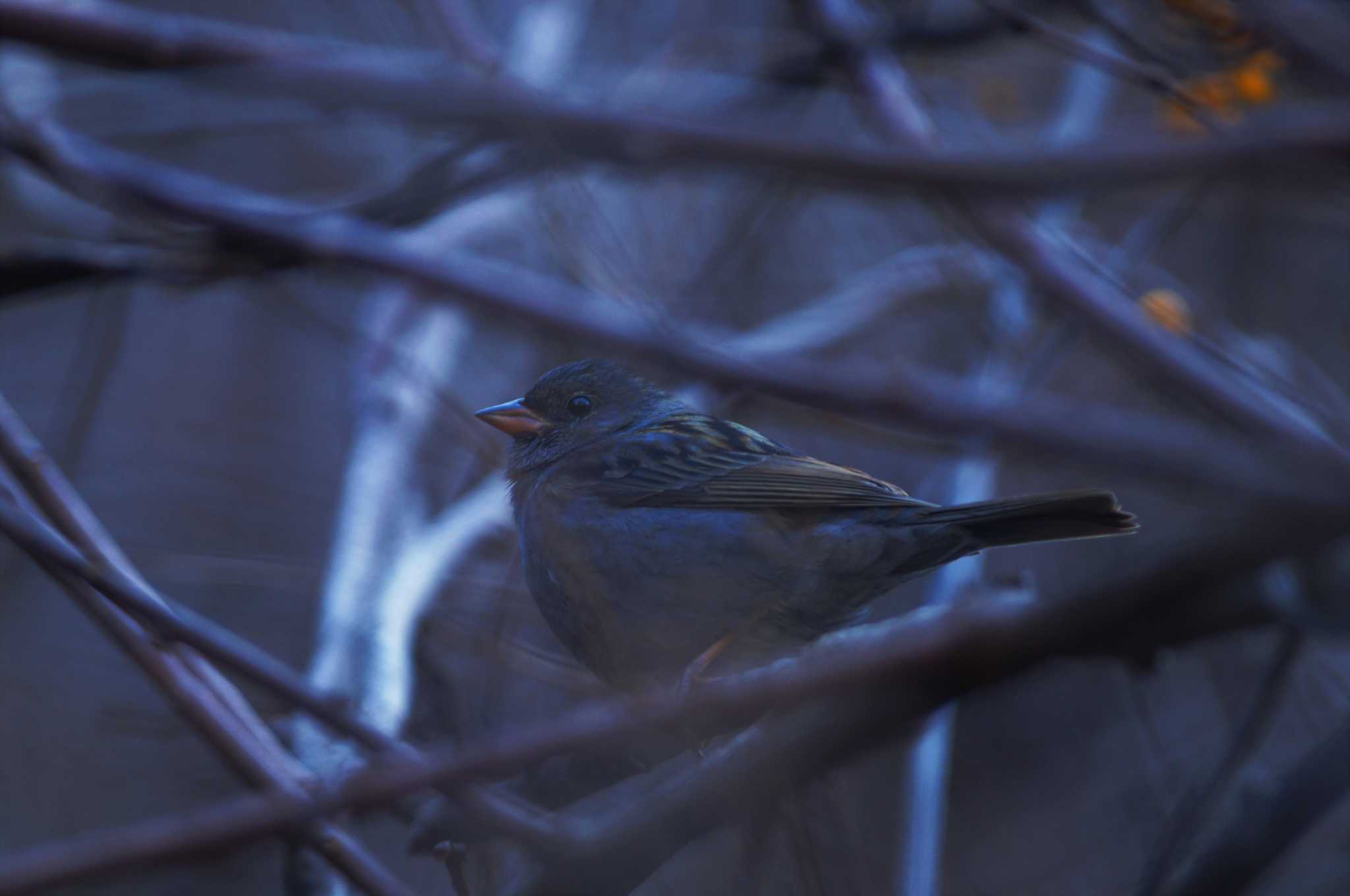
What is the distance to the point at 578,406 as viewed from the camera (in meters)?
3.72

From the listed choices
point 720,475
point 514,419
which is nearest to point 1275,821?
point 720,475

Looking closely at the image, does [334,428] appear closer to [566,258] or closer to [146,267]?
[146,267]

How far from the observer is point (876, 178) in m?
2.36

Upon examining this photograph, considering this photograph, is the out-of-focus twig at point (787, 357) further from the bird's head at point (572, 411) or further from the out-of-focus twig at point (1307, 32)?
the out-of-focus twig at point (1307, 32)

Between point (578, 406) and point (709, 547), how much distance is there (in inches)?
32.8

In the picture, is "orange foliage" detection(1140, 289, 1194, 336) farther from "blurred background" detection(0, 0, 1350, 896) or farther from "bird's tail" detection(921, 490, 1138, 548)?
"bird's tail" detection(921, 490, 1138, 548)

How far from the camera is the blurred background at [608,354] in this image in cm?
294

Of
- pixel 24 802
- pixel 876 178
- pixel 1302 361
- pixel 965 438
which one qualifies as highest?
pixel 876 178

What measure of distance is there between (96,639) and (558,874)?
14.8ft

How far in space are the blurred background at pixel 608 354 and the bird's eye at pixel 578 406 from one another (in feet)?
0.87

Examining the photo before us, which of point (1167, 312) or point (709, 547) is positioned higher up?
point (1167, 312)

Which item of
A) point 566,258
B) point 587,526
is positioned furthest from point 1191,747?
point 566,258

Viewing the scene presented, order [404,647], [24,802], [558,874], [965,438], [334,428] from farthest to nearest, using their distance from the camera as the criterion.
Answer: [334,428] < [24,802] < [404,647] < [965,438] < [558,874]

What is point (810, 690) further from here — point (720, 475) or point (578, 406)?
point (578, 406)
